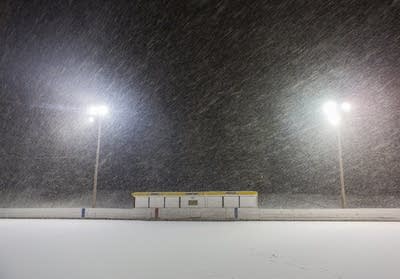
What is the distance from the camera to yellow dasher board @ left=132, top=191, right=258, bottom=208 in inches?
724

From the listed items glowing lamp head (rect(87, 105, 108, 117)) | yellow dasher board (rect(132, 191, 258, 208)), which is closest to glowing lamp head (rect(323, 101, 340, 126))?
yellow dasher board (rect(132, 191, 258, 208))

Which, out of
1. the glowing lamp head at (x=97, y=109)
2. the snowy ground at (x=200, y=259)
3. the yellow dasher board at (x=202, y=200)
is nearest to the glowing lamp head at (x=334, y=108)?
the yellow dasher board at (x=202, y=200)

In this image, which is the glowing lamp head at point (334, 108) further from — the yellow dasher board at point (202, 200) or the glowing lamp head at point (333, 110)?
the yellow dasher board at point (202, 200)

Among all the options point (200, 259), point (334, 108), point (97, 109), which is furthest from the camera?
point (97, 109)

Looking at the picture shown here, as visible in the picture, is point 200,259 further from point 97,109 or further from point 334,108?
point 97,109

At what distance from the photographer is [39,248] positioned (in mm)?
7289

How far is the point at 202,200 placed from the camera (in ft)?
61.5

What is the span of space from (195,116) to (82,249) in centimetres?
2652

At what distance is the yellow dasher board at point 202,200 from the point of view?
18.4 meters

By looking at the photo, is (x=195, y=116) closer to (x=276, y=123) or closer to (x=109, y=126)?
(x=276, y=123)

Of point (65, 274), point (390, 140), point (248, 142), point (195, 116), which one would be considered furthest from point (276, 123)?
point (65, 274)

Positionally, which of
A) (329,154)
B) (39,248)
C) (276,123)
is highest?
(276,123)

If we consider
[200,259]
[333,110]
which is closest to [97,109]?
[333,110]

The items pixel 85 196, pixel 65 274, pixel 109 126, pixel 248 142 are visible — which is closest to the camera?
pixel 65 274
